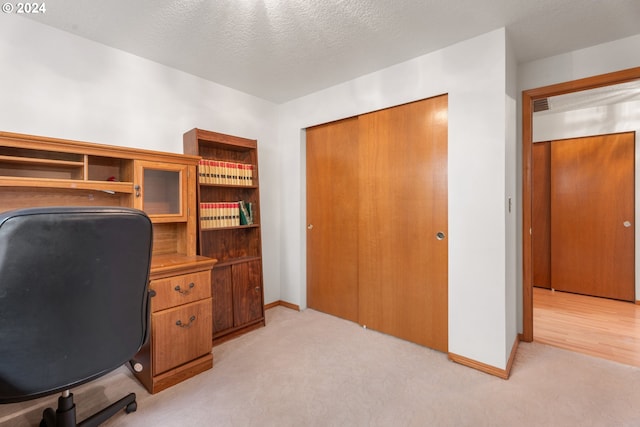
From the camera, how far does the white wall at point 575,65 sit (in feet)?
7.07

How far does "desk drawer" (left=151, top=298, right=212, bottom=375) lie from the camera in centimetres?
190

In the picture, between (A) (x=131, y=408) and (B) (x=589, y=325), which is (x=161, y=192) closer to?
(A) (x=131, y=408)

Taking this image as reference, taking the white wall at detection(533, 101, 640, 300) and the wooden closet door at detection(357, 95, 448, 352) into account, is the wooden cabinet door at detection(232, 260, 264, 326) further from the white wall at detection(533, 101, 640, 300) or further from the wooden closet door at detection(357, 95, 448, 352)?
the white wall at detection(533, 101, 640, 300)

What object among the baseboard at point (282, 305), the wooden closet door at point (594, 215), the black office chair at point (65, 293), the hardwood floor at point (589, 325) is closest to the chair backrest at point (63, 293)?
the black office chair at point (65, 293)

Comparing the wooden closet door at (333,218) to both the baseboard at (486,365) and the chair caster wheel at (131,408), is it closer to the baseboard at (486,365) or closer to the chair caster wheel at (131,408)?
the baseboard at (486,365)

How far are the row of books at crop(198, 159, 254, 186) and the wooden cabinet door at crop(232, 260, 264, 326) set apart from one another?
80cm

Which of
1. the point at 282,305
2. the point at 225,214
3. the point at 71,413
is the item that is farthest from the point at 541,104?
the point at 71,413

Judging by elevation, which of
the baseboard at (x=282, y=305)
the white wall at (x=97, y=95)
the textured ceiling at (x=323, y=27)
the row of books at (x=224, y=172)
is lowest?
the baseboard at (x=282, y=305)

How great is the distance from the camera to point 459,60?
2232mm

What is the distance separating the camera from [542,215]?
13.8 feet

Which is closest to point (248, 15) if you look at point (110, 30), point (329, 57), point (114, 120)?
point (329, 57)

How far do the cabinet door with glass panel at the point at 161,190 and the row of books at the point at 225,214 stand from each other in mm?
333

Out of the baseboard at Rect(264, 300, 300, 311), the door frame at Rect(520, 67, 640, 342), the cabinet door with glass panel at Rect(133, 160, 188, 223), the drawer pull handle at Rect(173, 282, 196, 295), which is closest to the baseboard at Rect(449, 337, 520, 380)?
the door frame at Rect(520, 67, 640, 342)

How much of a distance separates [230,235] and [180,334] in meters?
1.14
